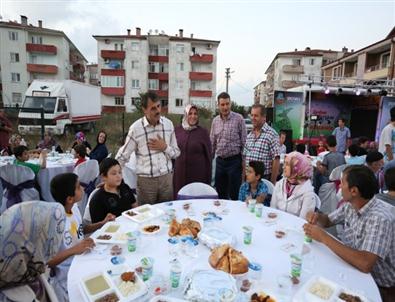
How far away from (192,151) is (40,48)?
99.2 feet

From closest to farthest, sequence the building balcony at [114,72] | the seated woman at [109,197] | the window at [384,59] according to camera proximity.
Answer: the seated woman at [109,197] < the window at [384,59] < the building balcony at [114,72]

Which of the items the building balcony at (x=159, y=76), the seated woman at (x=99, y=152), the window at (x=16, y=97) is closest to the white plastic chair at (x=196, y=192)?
the seated woman at (x=99, y=152)

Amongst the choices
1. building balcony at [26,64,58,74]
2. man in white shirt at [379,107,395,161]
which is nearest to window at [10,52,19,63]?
building balcony at [26,64,58,74]

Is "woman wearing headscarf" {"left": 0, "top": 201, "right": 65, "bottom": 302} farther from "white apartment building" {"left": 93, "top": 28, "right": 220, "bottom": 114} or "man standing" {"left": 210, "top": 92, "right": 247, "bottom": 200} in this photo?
"white apartment building" {"left": 93, "top": 28, "right": 220, "bottom": 114}

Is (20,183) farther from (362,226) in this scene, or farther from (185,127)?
(362,226)

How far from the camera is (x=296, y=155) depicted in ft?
8.83

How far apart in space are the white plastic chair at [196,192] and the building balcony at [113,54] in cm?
2924

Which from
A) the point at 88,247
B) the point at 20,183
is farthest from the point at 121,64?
the point at 88,247

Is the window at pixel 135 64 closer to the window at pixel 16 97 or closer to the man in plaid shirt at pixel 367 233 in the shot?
the window at pixel 16 97

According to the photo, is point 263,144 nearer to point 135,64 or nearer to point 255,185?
point 255,185

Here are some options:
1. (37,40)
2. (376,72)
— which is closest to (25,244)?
(376,72)

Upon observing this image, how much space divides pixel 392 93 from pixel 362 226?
12.0 metres

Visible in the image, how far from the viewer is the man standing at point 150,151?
9.75ft

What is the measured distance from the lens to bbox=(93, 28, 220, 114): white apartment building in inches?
1154
